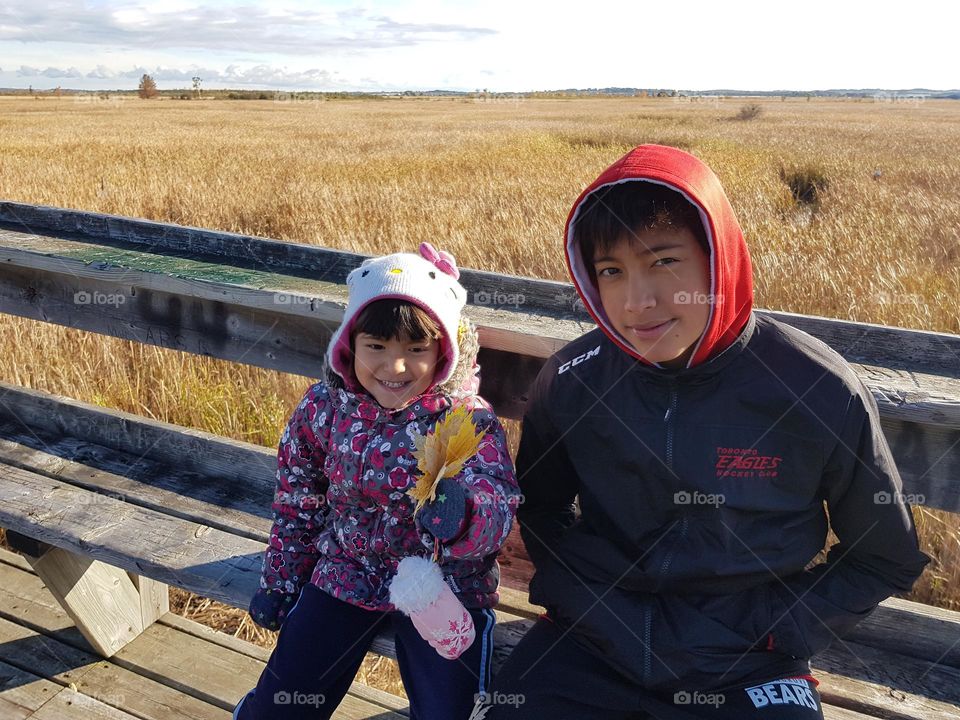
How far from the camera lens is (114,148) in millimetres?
15453

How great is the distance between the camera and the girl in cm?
175

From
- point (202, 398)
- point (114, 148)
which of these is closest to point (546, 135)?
point (114, 148)

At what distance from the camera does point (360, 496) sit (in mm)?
1874

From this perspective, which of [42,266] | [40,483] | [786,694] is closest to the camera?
[786,694]

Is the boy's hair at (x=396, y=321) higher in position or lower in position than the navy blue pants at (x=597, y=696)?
higher

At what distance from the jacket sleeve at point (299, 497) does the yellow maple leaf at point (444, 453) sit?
40 centimetres

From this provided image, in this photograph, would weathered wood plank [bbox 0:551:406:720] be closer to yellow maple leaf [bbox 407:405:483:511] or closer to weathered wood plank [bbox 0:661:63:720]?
weathered wood plank [bbox 0:661:63:720]

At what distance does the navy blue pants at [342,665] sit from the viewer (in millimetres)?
1744

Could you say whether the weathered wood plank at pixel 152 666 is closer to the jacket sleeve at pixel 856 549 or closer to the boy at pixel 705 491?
the boy at pixel 705 491

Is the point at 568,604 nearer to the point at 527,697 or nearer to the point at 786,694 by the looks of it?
the point at 527,697

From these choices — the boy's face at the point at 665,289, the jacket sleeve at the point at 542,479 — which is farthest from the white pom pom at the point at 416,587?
the boy's face at the point at 665,289

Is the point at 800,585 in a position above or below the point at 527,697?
above

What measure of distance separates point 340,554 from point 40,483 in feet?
4.00

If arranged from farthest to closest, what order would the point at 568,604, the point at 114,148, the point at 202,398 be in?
the point at 114,148 < the point at 202,398 < the point at 568,604
